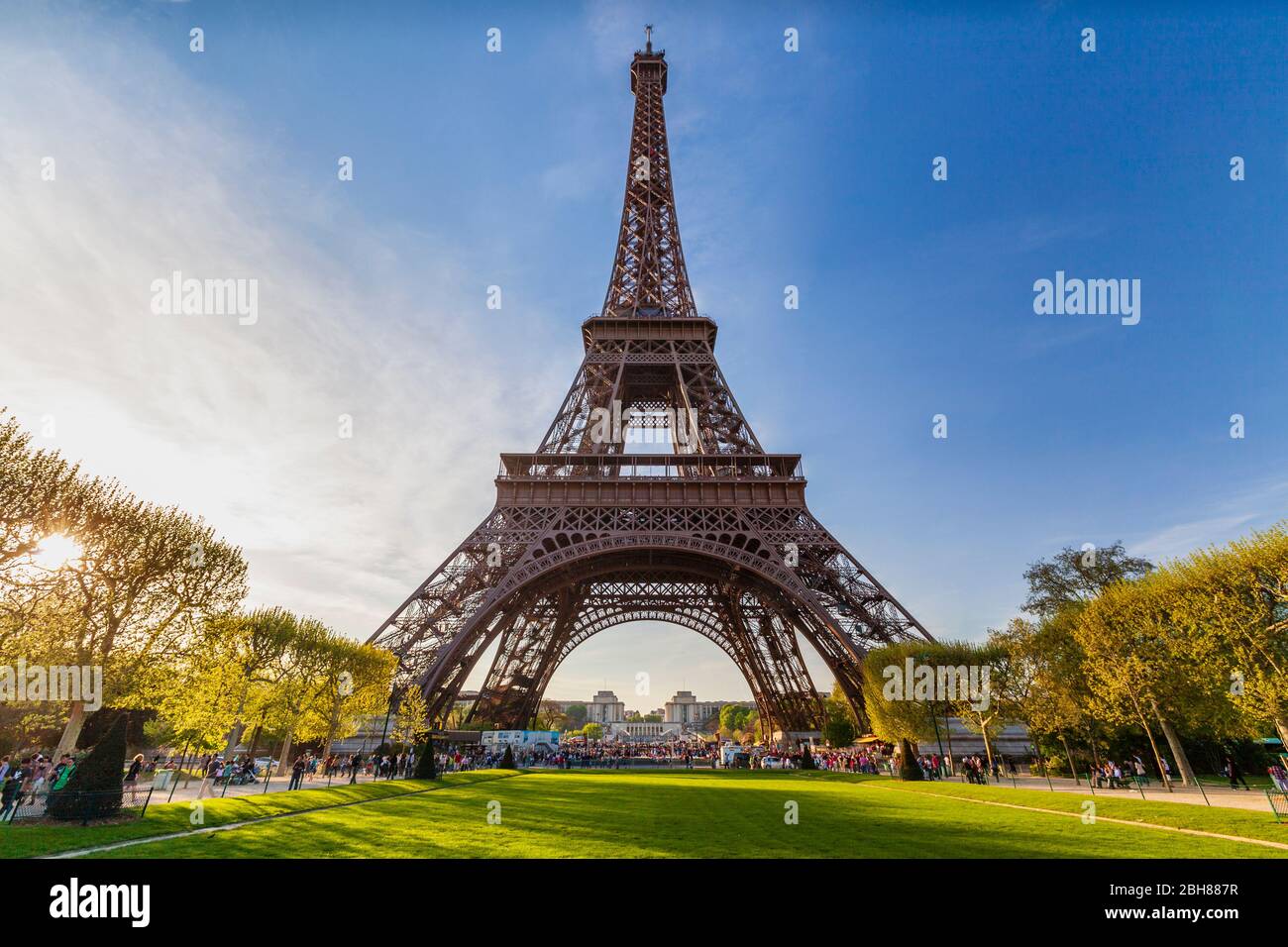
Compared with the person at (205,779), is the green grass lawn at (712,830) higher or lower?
higher

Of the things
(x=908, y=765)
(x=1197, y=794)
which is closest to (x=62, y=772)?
(x=908, y=765)

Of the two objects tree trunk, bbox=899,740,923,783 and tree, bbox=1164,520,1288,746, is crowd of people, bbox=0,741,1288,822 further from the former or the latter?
tree, bbox=1164,520,1288,746

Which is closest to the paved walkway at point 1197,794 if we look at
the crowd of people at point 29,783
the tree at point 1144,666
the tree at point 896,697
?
the tree at point 1144,666

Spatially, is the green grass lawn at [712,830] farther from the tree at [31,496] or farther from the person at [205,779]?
the tree at [31,496]

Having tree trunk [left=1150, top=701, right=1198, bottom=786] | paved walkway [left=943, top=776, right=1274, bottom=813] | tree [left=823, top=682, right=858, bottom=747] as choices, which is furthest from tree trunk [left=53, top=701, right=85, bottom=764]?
tree [left=823, top=682, right=858, bottom=747]
